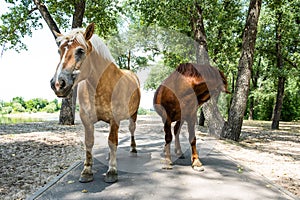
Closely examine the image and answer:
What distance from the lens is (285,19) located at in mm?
13547

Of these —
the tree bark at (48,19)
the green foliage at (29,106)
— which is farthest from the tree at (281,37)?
the green foliage at (29,106)

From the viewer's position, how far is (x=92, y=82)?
338cm

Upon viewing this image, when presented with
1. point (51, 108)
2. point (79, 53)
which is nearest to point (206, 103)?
point (79, 53)

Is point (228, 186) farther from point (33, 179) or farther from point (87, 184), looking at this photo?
point (33, 179)

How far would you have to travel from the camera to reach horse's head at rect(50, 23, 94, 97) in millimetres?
2629

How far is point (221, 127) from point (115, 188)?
20.1 ft

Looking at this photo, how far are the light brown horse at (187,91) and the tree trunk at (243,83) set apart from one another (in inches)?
169

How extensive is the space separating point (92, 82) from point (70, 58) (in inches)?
26.0

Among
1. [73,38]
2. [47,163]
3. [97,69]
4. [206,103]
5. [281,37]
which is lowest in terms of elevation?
[47,163]

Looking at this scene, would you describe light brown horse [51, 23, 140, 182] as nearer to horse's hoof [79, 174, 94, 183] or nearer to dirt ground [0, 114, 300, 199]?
horse's hoof [79, 174, 94, 183]

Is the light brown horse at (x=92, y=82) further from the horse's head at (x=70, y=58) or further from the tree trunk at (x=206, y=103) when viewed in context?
the tree trunk at (x=206, y=103)

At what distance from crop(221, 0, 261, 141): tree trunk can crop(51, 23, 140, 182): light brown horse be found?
Answer: 522 cm

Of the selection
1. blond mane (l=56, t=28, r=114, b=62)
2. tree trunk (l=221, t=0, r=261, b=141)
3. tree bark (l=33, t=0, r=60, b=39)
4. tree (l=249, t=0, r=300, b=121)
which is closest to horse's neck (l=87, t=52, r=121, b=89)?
blond mane (l=56, t=28, r=114, b=62)

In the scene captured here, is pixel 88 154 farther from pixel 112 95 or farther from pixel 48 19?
pixel 48 19
